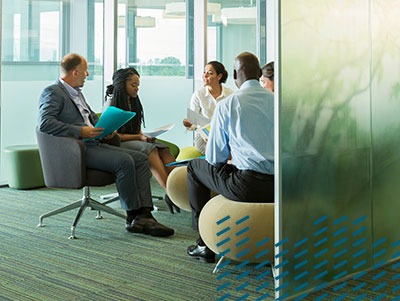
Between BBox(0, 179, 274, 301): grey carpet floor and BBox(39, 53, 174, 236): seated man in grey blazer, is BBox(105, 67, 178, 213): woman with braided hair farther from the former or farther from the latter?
BBox(39, 53, 174, 236): seated man in grey blazer

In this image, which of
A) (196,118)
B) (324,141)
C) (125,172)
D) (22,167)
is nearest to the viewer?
(324,141)

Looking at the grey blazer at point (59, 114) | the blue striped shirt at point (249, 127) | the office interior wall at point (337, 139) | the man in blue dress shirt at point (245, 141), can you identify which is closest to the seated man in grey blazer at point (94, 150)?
the grey blazer at point (59, 114)

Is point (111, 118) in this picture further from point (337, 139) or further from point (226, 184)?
point (337, 139)

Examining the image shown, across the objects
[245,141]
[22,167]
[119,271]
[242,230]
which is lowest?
[119,271]

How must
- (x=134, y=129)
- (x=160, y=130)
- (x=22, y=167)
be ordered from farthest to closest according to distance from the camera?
(x=22, y=167)
(x=134, y=129)
(x=160, y=130)

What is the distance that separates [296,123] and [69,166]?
239cm

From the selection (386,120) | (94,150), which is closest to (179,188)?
(94,150)

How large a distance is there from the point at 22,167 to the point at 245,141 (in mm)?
4114

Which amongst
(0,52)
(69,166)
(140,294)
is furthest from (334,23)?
(0,52)

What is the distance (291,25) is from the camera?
3443mm

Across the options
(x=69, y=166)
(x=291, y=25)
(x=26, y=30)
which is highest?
(x=26, y=30)

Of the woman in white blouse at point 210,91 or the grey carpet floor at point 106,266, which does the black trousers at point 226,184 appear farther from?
the woman in white blouse at point 210,91

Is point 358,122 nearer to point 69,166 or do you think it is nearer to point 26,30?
point 69,166

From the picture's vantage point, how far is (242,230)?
3979mm
